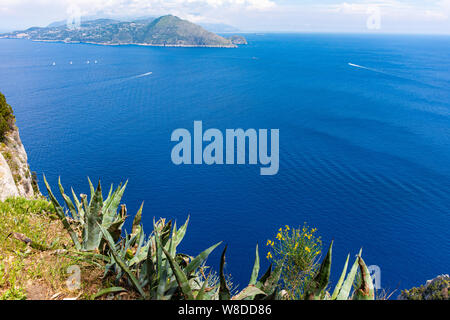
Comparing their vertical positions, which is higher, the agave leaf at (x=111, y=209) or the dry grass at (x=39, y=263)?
the agave leaf at (x=111, y=209)

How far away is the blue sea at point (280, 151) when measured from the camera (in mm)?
32781

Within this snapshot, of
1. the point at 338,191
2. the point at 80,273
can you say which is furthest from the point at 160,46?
the point at 80,273

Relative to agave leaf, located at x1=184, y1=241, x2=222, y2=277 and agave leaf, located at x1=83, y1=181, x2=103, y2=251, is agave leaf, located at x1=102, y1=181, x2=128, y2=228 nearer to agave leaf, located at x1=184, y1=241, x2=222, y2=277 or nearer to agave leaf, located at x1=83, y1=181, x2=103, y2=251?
agave leaf, located at x1=83, y1=181, x2=103, y2=251

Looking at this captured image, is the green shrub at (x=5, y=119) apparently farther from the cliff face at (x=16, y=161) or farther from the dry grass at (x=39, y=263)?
the dry grass at (x=39, y=263)

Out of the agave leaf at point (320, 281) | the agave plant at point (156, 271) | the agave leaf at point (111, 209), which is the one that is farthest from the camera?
the agave leaf at point (111, 209)

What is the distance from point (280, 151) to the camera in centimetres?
4834

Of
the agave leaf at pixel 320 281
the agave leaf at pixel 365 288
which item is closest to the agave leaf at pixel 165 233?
the agave leaf at pixel 320 281

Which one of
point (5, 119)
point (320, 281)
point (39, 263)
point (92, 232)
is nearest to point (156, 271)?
point (92, 232)

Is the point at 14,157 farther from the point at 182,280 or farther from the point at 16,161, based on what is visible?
the point at 182,280

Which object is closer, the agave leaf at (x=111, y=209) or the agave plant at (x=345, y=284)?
the agave plant at (x=345, y=284)

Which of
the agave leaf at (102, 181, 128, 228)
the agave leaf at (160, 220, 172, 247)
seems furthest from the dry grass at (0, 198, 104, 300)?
the agave leaf at (160, 220, 172, 247)

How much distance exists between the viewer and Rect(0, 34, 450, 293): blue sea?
108 feet

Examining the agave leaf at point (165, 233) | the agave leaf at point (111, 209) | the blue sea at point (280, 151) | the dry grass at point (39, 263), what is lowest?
the blue sea at point (280, 151)

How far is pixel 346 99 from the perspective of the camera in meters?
73.7
